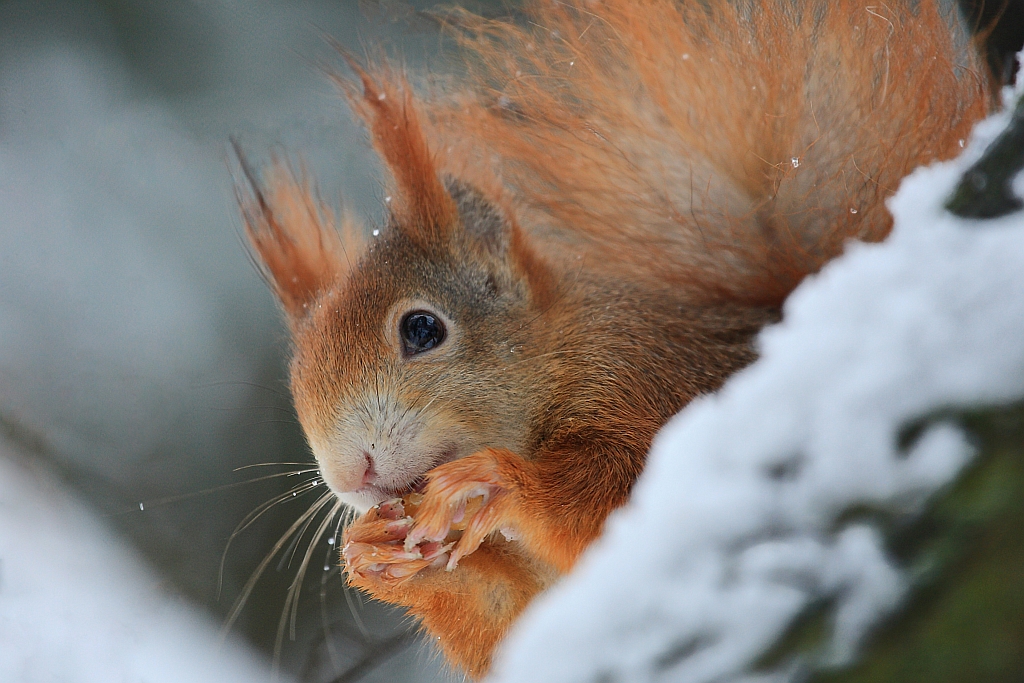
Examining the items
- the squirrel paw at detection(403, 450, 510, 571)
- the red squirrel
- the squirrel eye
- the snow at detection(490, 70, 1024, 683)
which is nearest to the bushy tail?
the red squirrel

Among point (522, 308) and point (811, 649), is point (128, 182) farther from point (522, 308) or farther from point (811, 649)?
point (811, 649)

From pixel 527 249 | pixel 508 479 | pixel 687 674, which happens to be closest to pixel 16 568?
pixel 508 479

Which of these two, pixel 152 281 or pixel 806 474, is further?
pixel 152 281

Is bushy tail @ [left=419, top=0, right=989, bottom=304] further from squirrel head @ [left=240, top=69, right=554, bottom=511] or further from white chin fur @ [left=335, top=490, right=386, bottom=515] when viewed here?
white chin fur @ [left=335, top=490, right=386, bottom=515]

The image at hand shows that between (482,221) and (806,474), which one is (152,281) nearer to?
(482,221)

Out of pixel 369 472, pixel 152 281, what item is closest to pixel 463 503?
pixel 369 472

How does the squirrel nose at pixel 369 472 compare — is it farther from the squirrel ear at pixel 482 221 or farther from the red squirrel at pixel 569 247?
the squirrel ear at pixel 482 221

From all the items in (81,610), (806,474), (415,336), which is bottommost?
(81,610)

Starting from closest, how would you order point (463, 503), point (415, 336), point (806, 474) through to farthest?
point (806, 474) → point (463, 503) → point (415, 336)
